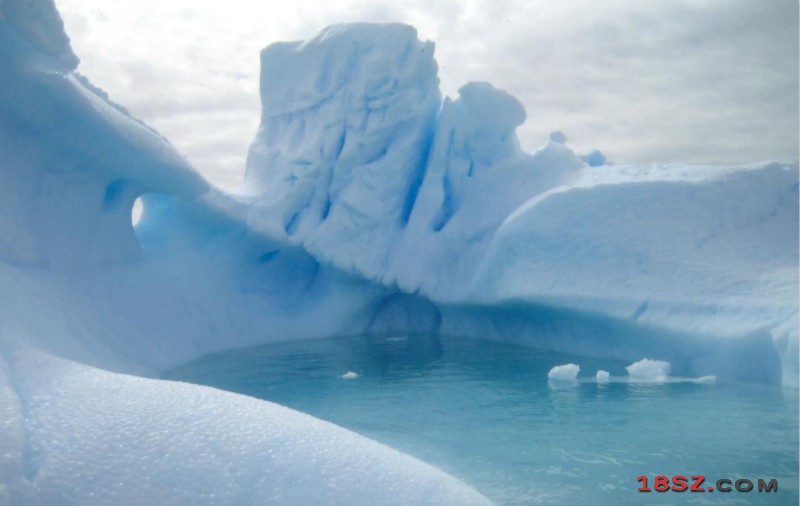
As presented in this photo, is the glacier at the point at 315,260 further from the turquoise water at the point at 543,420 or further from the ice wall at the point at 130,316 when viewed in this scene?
the turquoise water at the point at 543,420

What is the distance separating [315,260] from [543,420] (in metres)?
6.04

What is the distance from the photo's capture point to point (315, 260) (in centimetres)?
989

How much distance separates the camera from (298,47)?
10.0m

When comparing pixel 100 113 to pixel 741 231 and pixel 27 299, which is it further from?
pixel 741 231

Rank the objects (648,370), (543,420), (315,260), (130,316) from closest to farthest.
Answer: (543,420)
(648,370)
(130,316)
(315,260)

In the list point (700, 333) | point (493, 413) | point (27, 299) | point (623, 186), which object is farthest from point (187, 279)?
point (700, 333)

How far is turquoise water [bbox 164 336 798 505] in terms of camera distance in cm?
331

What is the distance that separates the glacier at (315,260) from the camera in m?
2.12

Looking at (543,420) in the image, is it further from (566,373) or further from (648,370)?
Answer: (648,370)

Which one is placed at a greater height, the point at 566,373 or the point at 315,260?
the point at 315,260

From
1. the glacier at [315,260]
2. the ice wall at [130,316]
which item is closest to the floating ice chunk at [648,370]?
the glacier at [315,260]

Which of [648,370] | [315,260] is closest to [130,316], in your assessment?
[315,260]

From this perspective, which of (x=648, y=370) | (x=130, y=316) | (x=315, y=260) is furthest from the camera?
(x=315, y=260)

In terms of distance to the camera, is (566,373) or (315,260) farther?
(315,260)
